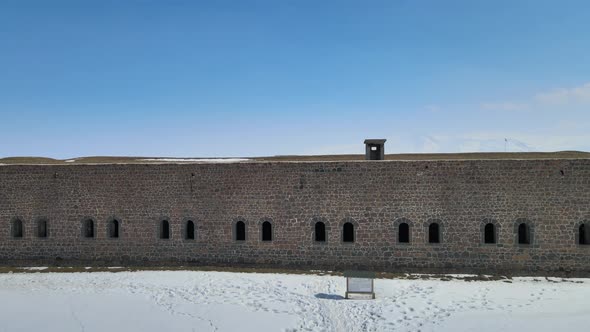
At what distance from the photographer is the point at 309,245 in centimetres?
1605

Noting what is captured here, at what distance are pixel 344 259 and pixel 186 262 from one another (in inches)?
246

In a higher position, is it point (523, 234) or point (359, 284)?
point (523, 234)

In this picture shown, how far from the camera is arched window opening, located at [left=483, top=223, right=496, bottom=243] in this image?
15338 mm

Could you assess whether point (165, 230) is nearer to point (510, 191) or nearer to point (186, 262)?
point (186, 262)

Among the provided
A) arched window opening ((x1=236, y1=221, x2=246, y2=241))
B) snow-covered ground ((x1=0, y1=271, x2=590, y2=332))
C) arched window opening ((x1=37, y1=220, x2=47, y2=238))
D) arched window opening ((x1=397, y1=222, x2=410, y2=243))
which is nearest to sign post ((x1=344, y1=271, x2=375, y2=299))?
snow-covered ground ((x1=0, y1=271, x2=590, y2=332))

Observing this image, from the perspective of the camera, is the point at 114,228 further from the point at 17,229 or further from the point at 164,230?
the point at 17,229

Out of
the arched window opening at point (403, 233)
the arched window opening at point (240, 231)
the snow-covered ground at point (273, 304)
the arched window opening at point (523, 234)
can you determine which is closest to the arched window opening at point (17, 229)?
the snow-covered ground at point (273, 304)

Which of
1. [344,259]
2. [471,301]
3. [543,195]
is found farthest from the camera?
[344,259]

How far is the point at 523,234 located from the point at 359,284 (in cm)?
696

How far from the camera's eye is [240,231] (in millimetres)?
16781

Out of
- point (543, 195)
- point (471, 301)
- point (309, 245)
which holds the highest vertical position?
point (543, 195)

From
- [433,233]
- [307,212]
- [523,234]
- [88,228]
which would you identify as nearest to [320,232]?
[307,212]

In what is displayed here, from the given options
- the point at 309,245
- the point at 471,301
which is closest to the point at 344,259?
the point at 309,245

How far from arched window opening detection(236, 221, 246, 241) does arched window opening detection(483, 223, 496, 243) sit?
29.6 feet
